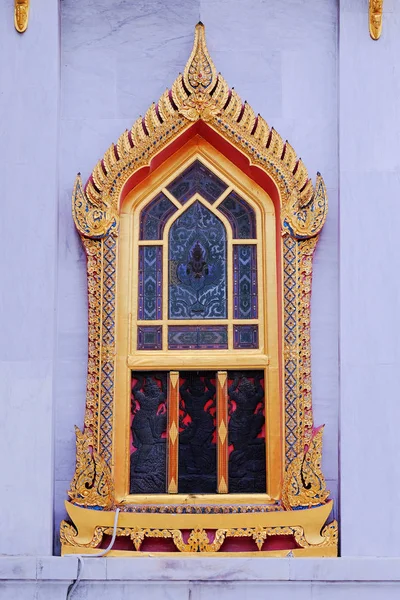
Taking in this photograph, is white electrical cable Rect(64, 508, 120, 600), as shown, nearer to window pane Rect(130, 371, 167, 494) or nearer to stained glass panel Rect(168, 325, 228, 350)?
window pane Rect(130, 371, 167, 494)

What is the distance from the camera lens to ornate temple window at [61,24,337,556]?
679 centimetres

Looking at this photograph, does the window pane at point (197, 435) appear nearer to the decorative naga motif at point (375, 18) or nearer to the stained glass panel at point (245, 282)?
the stained glass panel at point (245, 282)

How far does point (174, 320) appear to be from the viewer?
720cm

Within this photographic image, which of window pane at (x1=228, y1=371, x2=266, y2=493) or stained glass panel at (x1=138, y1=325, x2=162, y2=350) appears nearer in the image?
window pane at (x1=228, y1=371, x2=266, y2=493)

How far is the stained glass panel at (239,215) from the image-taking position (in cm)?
736

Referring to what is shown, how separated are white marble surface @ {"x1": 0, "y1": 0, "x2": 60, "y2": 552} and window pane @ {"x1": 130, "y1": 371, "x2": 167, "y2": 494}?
2.05ft

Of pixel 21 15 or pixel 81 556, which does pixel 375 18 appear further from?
pixel 81 556

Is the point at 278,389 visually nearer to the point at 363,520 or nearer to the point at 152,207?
the point at 363,520

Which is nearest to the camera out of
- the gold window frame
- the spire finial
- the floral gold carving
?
the floral gold carving

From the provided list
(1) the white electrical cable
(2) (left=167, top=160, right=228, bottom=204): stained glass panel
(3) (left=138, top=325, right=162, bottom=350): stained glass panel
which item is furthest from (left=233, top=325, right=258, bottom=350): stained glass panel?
(1) the white electrical cable

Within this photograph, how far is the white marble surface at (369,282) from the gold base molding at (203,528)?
7.7 inches

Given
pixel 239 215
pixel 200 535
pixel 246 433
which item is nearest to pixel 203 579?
pixel 200 535

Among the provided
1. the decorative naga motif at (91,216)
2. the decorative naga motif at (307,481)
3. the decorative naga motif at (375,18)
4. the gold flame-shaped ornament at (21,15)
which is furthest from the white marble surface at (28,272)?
the decorative naga motif at (375,18)

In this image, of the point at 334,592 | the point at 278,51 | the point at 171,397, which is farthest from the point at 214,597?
the point at 278,51
